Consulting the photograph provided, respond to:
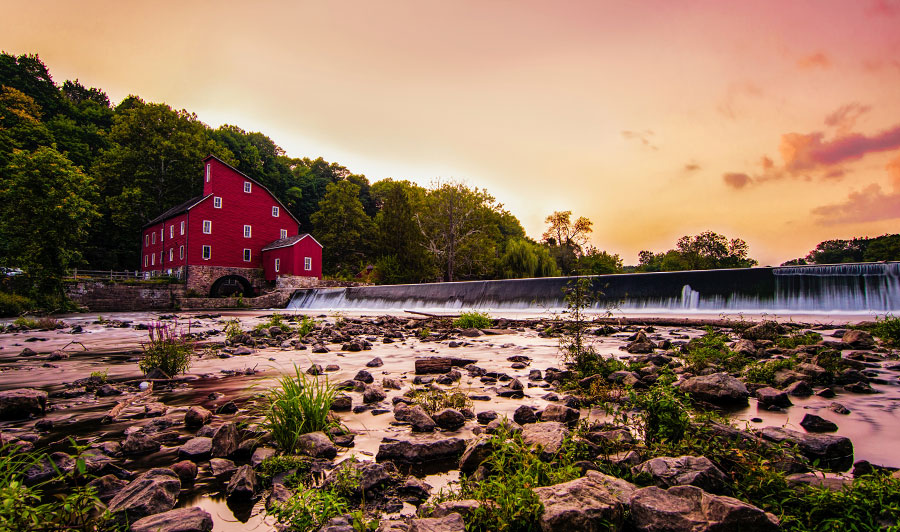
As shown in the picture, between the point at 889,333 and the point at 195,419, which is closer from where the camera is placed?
→ the point at 195,419

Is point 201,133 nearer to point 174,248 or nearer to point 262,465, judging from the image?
point 174,248

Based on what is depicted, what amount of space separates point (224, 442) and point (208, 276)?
4158 cm

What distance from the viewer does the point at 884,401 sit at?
13.6 ft

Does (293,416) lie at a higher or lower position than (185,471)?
higher

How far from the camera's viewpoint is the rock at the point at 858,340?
738 centimetres

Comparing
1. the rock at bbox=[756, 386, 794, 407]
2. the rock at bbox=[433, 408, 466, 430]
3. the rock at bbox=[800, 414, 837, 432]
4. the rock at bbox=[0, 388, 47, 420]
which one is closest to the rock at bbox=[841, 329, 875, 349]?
the rock at bbox=[756, 386, 794, 407]

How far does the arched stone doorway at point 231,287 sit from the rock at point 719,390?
42.7 metres

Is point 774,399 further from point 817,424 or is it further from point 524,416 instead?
point 524,416

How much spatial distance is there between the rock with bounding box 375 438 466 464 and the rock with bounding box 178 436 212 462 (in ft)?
4.25

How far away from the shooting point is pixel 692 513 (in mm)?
1790

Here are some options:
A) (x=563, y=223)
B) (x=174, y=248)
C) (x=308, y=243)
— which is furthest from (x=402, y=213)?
(x=563, y=223)

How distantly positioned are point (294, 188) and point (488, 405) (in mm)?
73084

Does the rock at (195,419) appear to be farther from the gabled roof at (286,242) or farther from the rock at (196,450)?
the gabled roof at (286,242)

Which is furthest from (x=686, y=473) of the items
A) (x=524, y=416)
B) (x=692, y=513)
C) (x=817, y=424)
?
(x=817, y=424)
